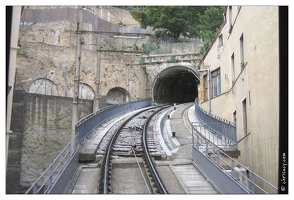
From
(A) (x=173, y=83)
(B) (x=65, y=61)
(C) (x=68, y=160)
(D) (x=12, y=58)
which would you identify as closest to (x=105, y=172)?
(C) (x=68, y=160)

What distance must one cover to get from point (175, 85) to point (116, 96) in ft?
33.9

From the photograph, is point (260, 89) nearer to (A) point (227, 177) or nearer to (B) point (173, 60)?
(A) point (227, 177)

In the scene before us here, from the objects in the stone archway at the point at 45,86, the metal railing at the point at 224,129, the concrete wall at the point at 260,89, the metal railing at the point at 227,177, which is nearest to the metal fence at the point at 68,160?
the metal railing at the point at 227,177

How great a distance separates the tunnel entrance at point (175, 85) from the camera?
3359cm

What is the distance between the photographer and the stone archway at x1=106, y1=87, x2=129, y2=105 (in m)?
30.4

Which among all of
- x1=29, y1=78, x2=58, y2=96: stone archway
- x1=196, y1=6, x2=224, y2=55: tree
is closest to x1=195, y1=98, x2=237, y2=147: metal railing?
x1=29, y1=78, x2=58, y2=96: stone archway

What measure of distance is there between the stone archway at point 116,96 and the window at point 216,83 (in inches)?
483

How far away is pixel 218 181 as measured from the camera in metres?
7.79

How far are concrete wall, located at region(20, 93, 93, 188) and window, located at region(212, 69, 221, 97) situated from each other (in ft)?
28.7

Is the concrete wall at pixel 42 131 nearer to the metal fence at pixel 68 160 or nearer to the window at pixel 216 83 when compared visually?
the metal fence at pixel 68 160

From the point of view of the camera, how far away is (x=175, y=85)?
38.8 m

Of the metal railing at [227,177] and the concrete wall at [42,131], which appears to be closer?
the metal railing at [227,177]
